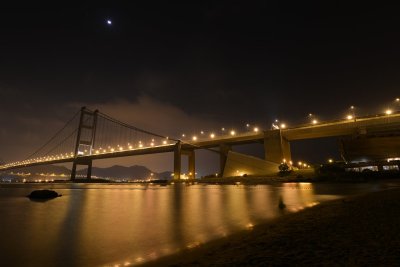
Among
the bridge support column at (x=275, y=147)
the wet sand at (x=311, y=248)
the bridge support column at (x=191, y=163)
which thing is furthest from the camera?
the bridge support column at (x=191, y=163)

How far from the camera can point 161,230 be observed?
23.3 ft

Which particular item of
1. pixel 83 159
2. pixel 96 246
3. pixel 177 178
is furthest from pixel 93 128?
pixel 96 246

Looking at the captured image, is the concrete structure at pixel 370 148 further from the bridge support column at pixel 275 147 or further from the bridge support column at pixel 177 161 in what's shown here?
the bridge support column at pixel 177 161

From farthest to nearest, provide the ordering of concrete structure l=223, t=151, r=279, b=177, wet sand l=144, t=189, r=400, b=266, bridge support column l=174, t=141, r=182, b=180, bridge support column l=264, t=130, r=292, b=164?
bridge support column l=174, t=141, r=182, b=180 → bridge support column l=264, t=130, r=292, b=164 → concrete structure l=223, t=151, r=279, b=177 → wet sand l=144, t=189, r=400, b=266

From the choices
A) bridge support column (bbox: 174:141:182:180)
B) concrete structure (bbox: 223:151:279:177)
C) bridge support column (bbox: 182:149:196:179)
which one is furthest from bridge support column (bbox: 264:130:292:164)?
bridge support column (bbox: 182:149:196:179)

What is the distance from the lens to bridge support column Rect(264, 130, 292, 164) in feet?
178

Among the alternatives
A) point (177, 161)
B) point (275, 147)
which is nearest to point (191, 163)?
point (177, 161)

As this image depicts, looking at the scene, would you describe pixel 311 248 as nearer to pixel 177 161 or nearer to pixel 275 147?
pixel 275 147

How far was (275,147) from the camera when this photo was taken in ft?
181

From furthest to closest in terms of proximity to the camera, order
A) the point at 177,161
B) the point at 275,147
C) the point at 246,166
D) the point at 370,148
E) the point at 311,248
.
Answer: the point at 177,161
the point at 275,147
the point at 246,166
the point at 370,148
the point at 311,248

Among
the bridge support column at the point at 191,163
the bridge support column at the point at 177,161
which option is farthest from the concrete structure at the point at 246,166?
the bridge support column at the point at 191,163

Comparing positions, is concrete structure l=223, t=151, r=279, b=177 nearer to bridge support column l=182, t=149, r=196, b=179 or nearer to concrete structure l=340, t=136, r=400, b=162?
concrete structure l=340, t=136, r=400, b=162

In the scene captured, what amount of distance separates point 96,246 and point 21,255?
4.51ft

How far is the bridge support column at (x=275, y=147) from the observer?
54112 millimetres
